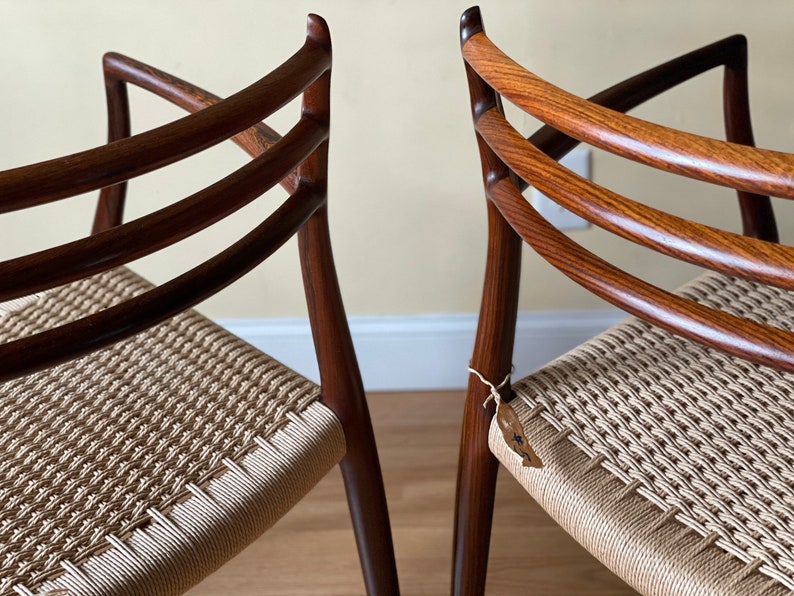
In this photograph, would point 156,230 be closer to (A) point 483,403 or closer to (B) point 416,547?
(A) point 483,403

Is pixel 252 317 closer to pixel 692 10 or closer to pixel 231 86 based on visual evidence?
pixel 231 86

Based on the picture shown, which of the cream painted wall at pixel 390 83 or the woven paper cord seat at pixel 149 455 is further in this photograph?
the cream painted wall at pixel 390 83

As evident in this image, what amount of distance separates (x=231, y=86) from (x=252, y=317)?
379 millimetres

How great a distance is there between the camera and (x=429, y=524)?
46.6 inches

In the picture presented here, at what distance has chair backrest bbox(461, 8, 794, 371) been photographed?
474 mm

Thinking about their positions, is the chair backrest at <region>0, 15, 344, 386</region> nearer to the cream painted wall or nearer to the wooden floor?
the cream painted wall

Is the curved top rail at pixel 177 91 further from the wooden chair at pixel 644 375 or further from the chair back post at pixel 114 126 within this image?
the wooden chair at pixel 644 375

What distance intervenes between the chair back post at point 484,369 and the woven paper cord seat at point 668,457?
30 mm

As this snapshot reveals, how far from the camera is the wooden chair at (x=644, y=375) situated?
51 centimetres

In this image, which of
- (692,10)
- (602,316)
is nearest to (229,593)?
(602,316)

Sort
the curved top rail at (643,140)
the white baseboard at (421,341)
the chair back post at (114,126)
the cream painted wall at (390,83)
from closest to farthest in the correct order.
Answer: the curved top rail at (643,140)
the chair back post at (114,126)
the cream painted wall at (390,83)
the white baseboard at (421,341)

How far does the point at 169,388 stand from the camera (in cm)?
77

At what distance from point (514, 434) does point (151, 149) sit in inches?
14.9

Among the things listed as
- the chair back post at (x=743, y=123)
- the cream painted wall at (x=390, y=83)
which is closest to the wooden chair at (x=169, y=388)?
the cream painted wall at (x=390, y=83)
